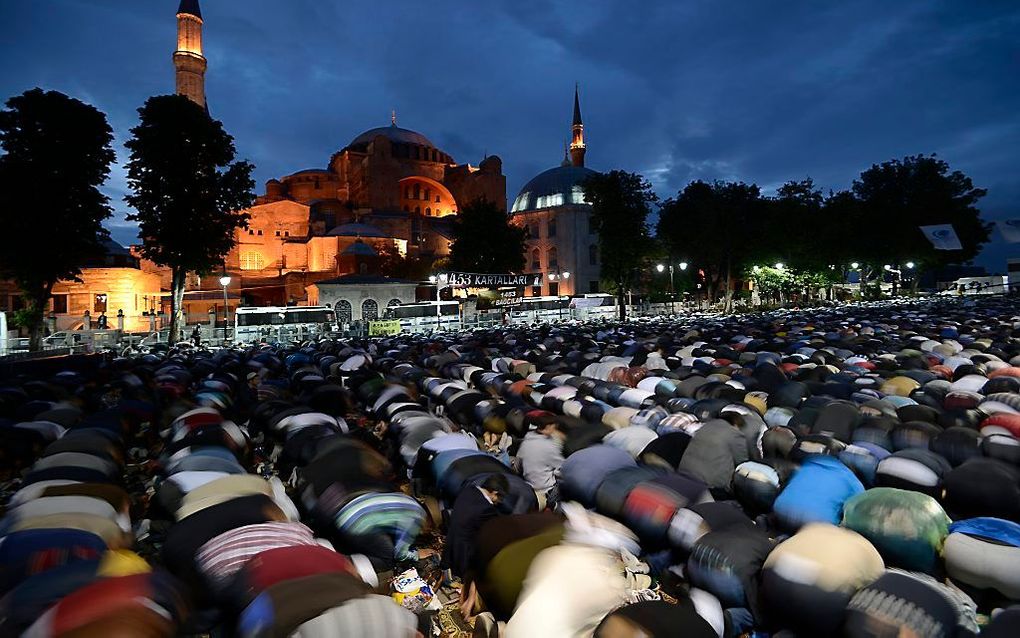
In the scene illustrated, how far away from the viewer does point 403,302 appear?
4241 centimetres

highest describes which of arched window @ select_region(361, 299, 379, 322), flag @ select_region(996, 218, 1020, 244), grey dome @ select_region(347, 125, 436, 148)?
grey dome @ select_region(347, 125, 436, 148)

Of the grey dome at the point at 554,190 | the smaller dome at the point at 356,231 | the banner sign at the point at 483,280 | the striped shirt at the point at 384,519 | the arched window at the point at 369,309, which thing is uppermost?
the grey dome at the point at 554,190

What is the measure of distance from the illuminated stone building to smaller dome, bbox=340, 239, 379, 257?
19.8 meters

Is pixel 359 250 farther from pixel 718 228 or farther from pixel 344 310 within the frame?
pixel 718 228

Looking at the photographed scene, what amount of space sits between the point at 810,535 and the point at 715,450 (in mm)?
2699

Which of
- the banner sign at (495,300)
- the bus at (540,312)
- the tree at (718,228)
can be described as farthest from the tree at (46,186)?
the tree at (718,228)

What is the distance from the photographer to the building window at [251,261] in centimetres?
6216

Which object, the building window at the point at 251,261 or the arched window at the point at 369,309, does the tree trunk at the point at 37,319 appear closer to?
the arched window at the point at 369,309

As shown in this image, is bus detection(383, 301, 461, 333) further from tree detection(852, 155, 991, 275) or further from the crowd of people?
tree detection(852, 155, 991, 275)

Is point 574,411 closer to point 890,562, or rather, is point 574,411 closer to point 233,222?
point 890,562

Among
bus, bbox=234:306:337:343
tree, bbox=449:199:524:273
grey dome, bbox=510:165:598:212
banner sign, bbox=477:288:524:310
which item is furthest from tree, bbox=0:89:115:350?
grey dome, bbox=510:165:598:212

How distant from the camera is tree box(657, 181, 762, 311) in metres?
50.6

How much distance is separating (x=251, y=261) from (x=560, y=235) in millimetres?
37640

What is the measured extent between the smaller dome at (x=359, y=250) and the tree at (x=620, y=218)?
26.6 m
